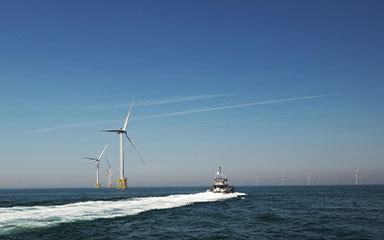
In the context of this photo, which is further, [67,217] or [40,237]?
[67,217]

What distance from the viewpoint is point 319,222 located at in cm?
4769

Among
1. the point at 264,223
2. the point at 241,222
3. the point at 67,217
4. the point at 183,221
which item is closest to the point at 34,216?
the point at 67,217

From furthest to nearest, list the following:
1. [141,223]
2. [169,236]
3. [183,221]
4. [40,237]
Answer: [183,221] → [141,223] → [169,236] → [40,237]

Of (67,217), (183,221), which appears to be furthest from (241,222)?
(67,217)

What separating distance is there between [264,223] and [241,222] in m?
3.63

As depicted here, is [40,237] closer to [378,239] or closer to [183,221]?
[183,221]

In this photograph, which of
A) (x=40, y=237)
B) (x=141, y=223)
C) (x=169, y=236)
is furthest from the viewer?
(x=141, y=223)

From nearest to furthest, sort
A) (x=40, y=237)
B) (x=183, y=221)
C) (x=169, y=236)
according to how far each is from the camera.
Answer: (x=40, y=237), (x=169, y=236), (x=183, y=221)

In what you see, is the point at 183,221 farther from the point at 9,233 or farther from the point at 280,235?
the point at 9,233

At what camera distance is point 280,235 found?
37.1 metres

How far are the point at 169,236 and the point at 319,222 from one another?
25462 millimetres

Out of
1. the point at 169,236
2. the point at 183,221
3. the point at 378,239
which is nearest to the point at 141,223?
the point at 183,221

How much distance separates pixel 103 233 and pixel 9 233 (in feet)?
34.8

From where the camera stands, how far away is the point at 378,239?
35.2 m
